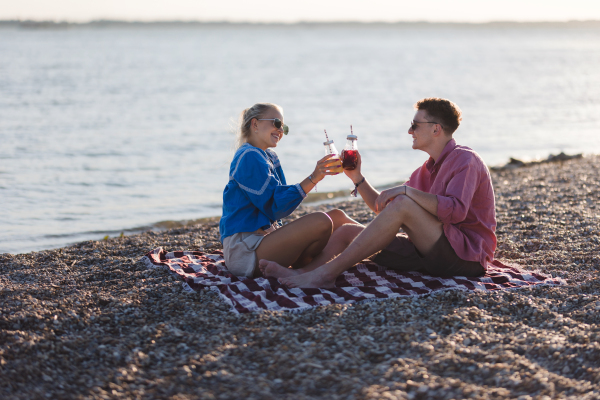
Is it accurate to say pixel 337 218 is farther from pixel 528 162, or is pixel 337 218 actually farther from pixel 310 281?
pixel 528 162

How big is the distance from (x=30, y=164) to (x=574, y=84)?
31.2 m

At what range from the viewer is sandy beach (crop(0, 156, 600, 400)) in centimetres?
277

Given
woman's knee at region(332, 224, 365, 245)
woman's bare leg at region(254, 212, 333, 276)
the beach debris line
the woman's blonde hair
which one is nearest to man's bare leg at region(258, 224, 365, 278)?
woman's knee at region(332, 224, 365, 245)

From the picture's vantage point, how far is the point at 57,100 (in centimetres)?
2150

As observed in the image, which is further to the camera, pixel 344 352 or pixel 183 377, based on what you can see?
pixel 344 352

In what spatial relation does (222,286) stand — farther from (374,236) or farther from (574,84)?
(574,84)

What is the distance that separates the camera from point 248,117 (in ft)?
14.5

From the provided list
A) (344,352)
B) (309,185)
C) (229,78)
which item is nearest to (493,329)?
(344,352)

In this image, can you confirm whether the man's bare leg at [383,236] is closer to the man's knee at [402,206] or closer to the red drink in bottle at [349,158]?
the man's knee at [402,206]

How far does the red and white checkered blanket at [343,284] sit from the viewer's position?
12.8 ft

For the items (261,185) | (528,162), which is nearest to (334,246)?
(261,185)

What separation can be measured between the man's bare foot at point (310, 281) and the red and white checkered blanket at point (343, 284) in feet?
0.12

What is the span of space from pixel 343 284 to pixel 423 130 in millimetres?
1314

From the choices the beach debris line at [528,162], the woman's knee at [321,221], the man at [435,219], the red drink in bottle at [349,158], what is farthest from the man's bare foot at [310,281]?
the beach debris line at [528,162]
